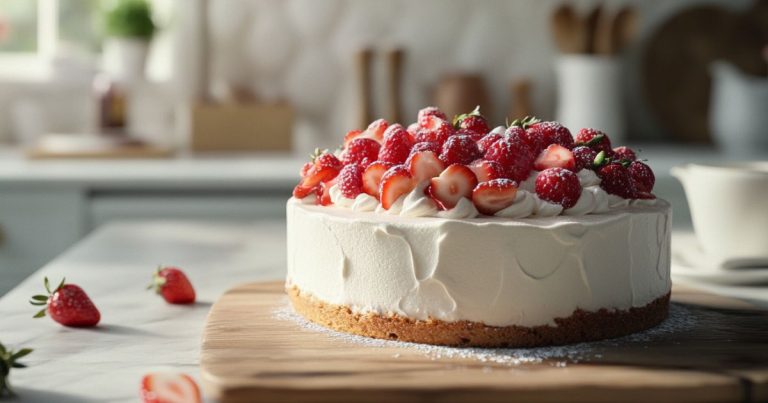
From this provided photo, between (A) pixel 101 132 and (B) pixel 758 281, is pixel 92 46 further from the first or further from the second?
(B) pixel 758 281

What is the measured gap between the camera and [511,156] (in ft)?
4.03

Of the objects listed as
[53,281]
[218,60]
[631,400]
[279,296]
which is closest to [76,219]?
[218,60]

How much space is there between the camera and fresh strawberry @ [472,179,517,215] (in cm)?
117

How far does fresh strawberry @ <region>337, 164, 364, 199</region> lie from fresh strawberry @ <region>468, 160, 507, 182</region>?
0.49 feet

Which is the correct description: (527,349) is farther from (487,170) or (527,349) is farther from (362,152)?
(362,152)

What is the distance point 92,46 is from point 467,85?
1288 millimetres

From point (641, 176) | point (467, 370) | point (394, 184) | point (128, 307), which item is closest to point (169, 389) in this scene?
point (467, 370)

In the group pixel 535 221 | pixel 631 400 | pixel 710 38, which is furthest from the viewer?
pixel 710 38

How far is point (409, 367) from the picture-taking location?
105cm

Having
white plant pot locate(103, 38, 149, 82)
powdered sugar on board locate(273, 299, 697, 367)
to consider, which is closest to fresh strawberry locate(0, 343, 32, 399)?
powdered sugar on board locate(273, 299, 697, 367)

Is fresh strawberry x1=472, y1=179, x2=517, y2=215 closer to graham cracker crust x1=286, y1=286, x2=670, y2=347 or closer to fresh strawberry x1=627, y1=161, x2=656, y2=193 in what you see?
graham cracker crust x1=286, y1=286, x2=670, y2=347

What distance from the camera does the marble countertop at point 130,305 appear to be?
105cm

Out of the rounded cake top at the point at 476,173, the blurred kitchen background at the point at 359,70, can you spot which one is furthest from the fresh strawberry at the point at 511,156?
the blurred kitchen background at the point at 359,70

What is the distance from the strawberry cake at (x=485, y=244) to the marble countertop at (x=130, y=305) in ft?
0.65
